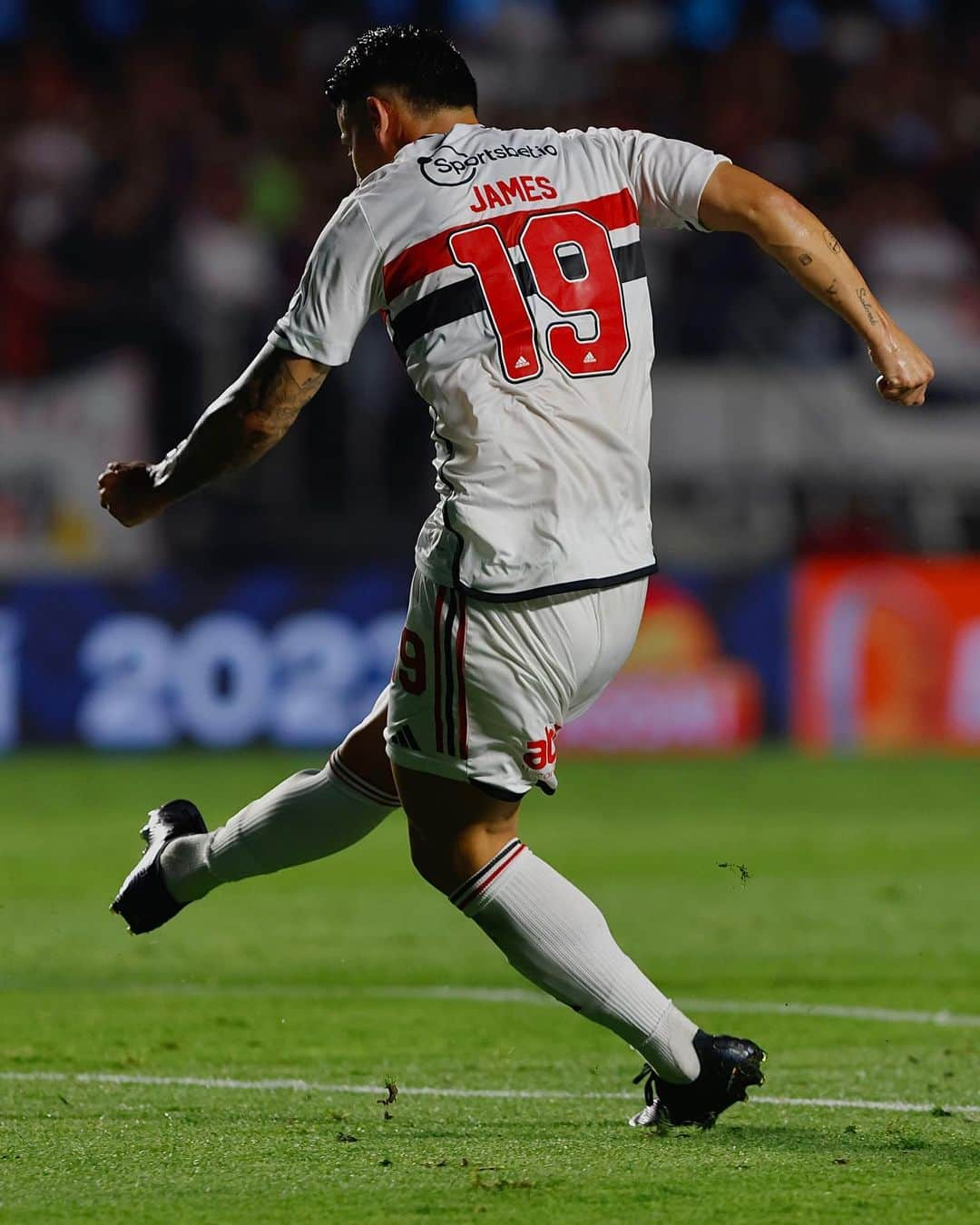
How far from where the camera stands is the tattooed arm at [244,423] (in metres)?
3.97

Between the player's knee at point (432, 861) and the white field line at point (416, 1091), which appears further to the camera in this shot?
the white field line at point (416, 1091)

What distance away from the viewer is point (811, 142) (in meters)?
19.3

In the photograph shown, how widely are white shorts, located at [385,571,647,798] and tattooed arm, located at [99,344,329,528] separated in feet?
1.40

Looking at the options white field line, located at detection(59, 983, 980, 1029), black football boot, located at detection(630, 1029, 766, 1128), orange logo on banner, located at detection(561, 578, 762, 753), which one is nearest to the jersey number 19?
black football boot, located at detection(630, 1029, 766, 1128)

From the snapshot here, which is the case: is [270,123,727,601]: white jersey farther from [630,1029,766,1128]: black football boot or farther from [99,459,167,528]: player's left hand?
[630,1029,766,1128]: black football boot

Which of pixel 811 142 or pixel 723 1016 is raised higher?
pixel 811 142

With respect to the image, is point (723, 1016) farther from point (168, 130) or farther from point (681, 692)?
point (168, 130)

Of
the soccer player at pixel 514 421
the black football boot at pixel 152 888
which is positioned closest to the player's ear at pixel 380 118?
the soccer player at pixel 514 421

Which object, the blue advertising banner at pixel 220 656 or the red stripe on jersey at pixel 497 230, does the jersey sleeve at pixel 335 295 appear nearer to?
the red stripe on jersey at pixel 497 230

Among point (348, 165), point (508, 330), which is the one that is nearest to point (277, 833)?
point (508, 330)

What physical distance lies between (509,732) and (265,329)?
38.1ft

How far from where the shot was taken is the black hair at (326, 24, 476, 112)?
4.18 meters

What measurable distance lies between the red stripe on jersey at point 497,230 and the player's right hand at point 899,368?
0.56m

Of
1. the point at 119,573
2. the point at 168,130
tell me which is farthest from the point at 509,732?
the point at 168,130
